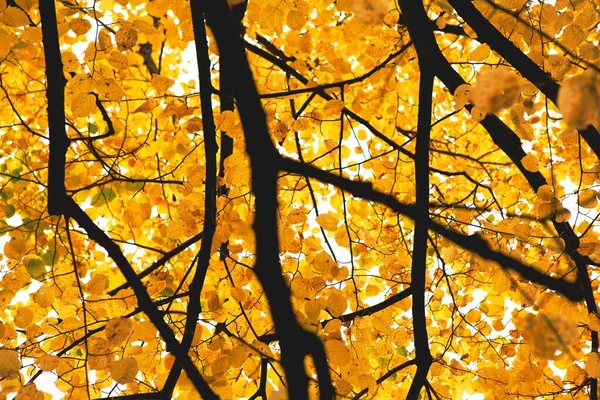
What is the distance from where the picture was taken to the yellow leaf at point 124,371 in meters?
1.86

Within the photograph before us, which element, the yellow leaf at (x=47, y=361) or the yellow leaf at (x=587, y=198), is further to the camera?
the yellow leaf at (x=587, y=198)

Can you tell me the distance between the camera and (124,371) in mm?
1862

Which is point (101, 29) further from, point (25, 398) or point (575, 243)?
point (575, 243)

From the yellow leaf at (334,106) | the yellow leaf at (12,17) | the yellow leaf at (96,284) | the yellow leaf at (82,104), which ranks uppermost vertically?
the yellow leaf at (334,106)

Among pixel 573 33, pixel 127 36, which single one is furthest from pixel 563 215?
pixel 127 36

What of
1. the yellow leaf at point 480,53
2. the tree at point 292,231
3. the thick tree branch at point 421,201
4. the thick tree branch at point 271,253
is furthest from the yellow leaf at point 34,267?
the thick tree branch at point 271,253

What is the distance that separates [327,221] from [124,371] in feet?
3.70

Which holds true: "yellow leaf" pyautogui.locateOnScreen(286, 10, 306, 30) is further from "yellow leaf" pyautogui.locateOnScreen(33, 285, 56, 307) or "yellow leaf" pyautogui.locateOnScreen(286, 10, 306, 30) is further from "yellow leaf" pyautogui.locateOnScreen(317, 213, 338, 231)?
"yellow leaf" pyautogui.locateOnScreen(33, 285, 56, 307)

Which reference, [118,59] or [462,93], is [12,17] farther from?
[462,93]

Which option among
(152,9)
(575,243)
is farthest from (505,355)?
(152,9)

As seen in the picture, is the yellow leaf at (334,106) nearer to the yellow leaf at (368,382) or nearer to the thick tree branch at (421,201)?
the thick tree branch at (421,201)

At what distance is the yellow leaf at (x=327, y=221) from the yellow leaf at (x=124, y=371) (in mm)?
1072

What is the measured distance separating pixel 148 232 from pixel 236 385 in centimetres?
251

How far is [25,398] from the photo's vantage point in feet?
6.70
